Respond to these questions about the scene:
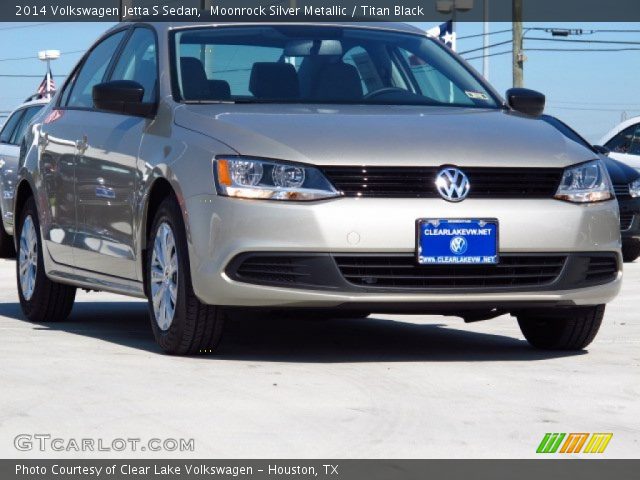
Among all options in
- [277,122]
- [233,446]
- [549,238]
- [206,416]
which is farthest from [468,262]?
[233,446]

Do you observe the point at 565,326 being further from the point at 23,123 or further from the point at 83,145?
the point at 23,123

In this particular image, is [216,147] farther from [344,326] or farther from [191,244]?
[344,326]

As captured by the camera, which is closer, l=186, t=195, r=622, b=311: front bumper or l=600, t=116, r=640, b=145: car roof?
l=186, t=195, r=622, b=311: front bumper

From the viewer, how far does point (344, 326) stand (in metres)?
9.79

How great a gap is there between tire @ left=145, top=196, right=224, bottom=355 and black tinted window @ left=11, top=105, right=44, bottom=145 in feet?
36.2

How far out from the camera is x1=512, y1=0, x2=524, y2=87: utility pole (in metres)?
45.1

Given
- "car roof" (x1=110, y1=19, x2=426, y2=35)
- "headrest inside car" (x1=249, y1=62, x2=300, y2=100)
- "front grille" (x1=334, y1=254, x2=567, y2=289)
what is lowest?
"front grille" (x1=334, y1=254, x2=567, y2=289)

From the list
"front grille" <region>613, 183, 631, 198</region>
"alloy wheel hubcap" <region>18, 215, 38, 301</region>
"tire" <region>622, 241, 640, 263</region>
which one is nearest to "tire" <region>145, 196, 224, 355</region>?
"alloy wheel hubcap" <region>18, 215, 38, 301</region>

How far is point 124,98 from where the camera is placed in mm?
8305

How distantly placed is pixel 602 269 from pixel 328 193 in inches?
57.2

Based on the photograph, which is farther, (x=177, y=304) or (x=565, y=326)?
(x=565, y=326)
